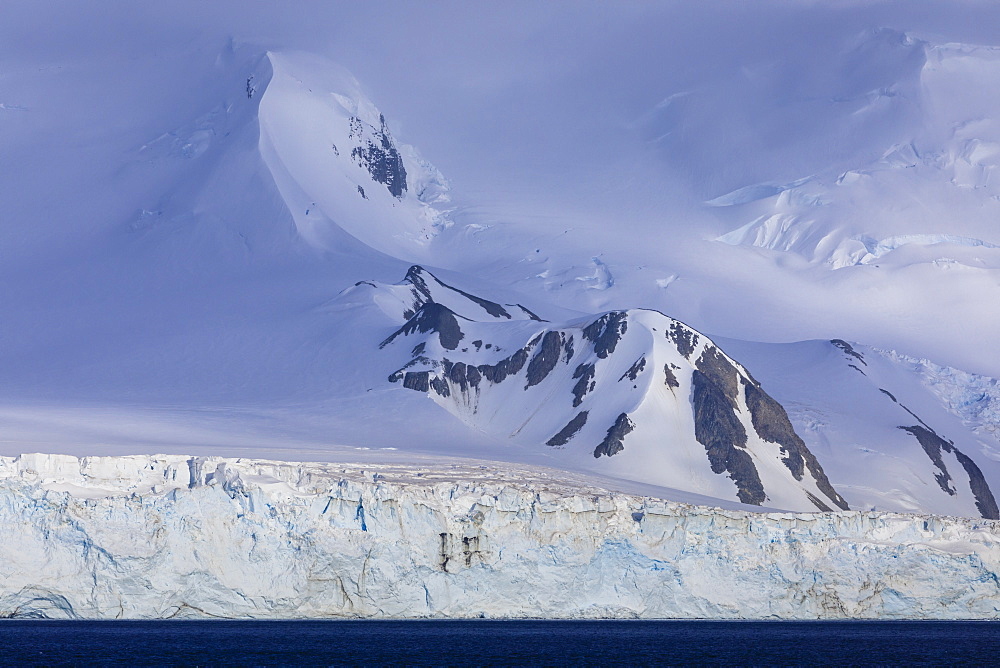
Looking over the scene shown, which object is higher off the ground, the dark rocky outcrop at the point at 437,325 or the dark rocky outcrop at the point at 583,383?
the dark rocky outcrop at the point at 437,325

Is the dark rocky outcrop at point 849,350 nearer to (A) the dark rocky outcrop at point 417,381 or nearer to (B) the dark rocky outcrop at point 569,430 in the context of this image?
(B) the dark rocky outcrop at point 569,430

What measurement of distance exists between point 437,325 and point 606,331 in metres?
16.4

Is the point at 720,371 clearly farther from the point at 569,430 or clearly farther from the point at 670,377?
the point at 569,430

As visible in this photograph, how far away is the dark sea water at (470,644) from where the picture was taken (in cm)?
7288

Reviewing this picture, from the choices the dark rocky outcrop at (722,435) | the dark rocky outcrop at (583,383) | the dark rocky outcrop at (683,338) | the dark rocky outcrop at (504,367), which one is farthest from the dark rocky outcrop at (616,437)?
the dark rocky outcrop at (504,367)

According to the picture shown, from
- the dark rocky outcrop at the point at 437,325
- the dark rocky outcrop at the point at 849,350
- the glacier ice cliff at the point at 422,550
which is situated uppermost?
the dark rocky outcrop at the point at 849,350

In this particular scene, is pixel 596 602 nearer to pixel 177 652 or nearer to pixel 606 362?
pixel 177 652

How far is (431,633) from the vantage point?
87500mm

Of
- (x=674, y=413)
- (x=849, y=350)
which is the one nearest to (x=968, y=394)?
(x=849, y=350)

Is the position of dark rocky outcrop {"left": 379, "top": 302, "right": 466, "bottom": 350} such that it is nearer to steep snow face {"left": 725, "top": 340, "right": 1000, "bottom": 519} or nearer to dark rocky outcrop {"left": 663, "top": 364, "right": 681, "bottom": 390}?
dark rocky outcrop {"left": 663, "top": 364, "right": 681, "bottom": 390}

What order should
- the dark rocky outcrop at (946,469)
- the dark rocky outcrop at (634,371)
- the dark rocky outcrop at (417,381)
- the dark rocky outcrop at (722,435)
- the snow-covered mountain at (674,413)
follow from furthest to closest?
the dark rocky outcrop at (946,469) → the dark rocky outcrop at (417,381) → the dark rocky outcrop at (634,371) → the snow-covered mountain at (674,413) → the dark rocky outcrop at (722,435)

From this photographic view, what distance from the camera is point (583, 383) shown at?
447 ft

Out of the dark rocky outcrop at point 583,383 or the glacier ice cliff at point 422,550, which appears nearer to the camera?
the glacier ice cliff at point 422,550

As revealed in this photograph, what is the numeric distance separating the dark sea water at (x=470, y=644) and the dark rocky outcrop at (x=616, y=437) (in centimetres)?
2881
